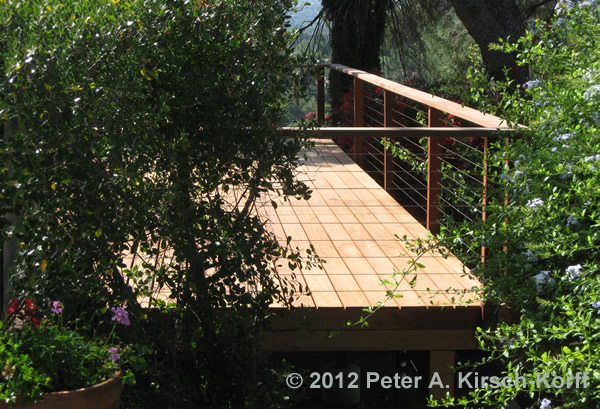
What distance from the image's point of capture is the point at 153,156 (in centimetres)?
256

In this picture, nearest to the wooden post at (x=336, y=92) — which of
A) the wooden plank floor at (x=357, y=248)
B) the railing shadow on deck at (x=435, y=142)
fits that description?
the railing shadow on deck at (x=435, y=142)

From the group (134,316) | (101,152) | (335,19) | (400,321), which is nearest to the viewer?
(101,152)

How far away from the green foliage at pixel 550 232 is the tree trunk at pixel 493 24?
4.92 metres

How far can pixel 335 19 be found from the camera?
1025 cm

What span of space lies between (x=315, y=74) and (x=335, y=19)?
748cm

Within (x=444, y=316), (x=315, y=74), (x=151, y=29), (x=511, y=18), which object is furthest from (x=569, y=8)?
(x=511, y=18)

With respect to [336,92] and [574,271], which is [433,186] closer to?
[574,271]

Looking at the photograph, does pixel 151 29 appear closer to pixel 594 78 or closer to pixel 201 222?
pixel 201 222

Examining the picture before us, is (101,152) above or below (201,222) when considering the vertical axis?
above

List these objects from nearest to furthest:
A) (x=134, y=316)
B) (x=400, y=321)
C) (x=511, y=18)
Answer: (x=134, y=316) → (x=400, y=321) → (x=511, y=18)

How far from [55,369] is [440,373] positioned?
6.33 feet

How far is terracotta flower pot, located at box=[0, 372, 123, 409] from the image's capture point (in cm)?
208

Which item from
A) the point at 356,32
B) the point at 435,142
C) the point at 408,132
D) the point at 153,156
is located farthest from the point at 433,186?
the point at 356,32

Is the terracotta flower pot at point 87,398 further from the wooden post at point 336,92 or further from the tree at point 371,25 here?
the tree at point 371,25
